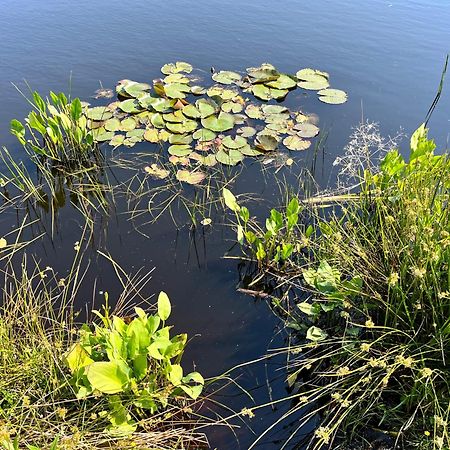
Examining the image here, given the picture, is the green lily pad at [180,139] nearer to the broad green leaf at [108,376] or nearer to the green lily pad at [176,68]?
the green lily pad at [176,68]

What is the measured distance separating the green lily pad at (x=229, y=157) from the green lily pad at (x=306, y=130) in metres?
0.56

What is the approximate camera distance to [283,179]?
3.06 m

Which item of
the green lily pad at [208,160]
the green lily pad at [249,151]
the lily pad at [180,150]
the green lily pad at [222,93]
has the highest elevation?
the green lily pad at [222,93]

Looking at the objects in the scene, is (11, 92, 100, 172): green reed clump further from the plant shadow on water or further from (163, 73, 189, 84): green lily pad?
(163, 73, 189, 84): green lily pad

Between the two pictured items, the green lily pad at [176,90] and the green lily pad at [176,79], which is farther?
the green lily pad at [176,79]

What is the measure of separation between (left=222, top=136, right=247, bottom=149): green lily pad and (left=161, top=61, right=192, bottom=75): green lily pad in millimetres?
1193

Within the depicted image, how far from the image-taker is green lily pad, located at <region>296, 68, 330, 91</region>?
396 centimetres

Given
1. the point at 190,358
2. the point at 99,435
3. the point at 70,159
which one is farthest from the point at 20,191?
the point at 99,435

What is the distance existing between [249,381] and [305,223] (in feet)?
3.55

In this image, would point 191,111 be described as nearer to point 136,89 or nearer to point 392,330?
point 136,89

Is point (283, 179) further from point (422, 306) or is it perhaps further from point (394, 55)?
point (394, 55)

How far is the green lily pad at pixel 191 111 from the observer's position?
11.5 ft

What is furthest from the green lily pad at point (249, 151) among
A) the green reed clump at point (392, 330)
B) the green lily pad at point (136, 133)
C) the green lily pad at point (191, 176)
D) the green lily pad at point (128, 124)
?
the green reed clump at point (392, 330)

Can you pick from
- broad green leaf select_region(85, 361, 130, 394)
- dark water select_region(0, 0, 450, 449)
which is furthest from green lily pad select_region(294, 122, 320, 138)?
broad green leaf select_region(85, 361, 130, 394)
